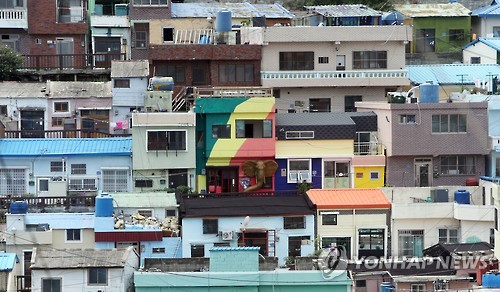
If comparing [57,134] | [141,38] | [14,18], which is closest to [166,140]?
[57,134]

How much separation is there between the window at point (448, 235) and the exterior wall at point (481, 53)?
13.4 meters

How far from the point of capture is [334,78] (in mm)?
59719

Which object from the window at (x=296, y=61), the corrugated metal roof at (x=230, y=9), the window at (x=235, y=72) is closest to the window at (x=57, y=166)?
the window at (x=235, y=72)

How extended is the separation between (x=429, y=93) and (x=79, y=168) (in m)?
11.2

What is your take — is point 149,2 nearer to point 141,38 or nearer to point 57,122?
point 141,38

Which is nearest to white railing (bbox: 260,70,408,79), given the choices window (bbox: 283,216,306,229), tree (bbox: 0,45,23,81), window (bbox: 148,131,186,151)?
window (bbox: 148,131,186,151)

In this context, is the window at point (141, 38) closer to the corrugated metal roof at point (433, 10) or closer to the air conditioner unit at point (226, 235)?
the corrugated metal roof at point (433, 10)

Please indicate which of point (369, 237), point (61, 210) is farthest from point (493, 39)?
point (61, 210)

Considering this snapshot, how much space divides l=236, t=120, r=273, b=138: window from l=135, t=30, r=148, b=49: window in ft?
26.1

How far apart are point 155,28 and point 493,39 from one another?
1302cm

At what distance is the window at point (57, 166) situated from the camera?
54344 mm

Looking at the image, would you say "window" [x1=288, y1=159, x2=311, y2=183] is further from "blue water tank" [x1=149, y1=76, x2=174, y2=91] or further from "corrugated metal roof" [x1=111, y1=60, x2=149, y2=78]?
"corrugated metal roof" [x1=111, y1=60, x2=149, y2=78]

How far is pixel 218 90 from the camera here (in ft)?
184

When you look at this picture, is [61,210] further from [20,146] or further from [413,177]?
[413,177]
